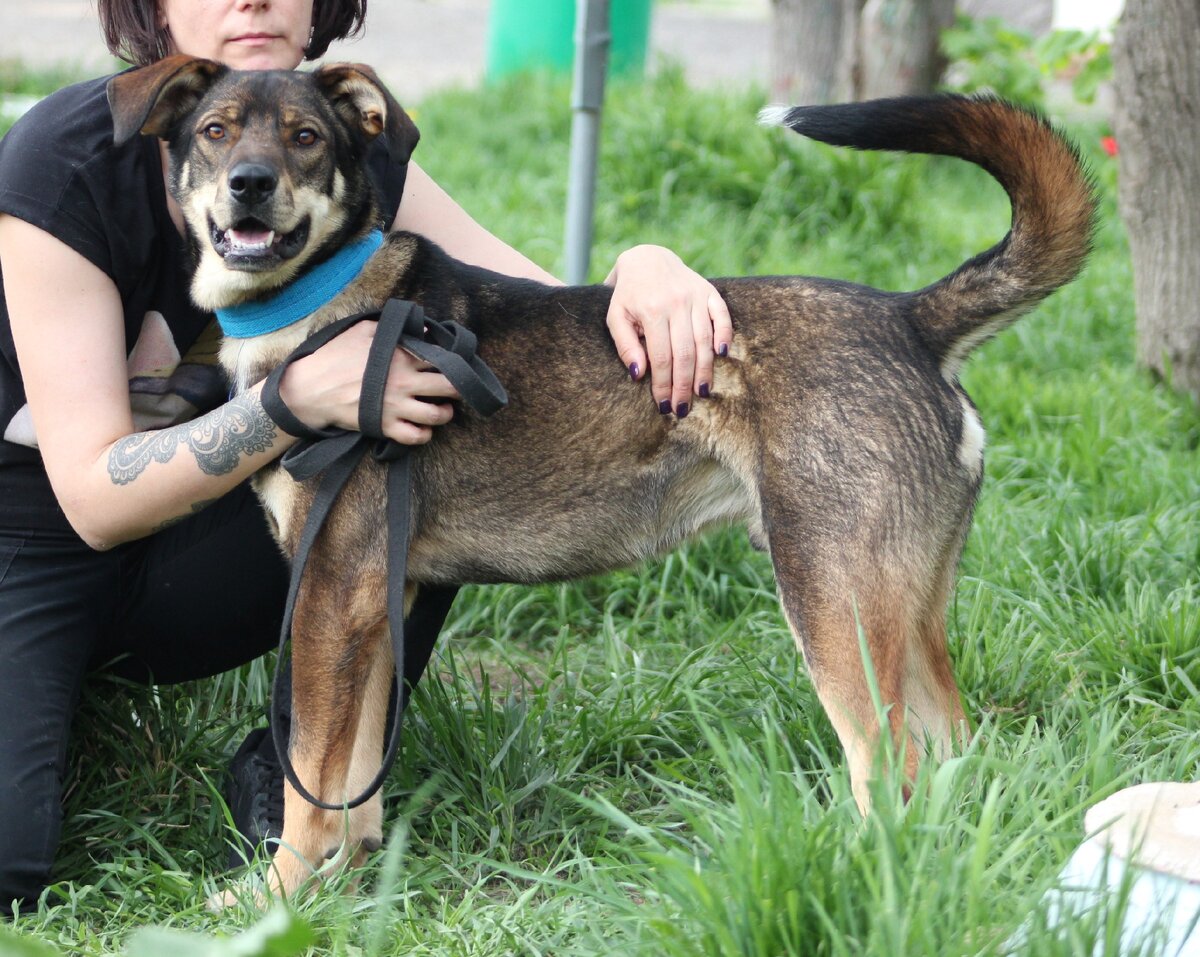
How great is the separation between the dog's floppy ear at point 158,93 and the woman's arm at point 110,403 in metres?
0.29

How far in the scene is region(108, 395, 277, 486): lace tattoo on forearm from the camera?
2.56 meters

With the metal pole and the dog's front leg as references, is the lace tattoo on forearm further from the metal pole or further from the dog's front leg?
the metal pole

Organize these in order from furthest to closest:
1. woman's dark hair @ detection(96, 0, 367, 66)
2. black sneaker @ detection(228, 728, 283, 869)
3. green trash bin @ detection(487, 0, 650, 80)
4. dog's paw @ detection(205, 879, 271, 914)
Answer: green trash bin @ detection(487, 0, 650, 80) → woman's dark hair @ detection(96, 0, 367, 66) → black sneaker @ detection(228, 728, 283, 869) → dog's paw @ detection(205, 879, 271, 914)

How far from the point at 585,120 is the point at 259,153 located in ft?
7.00

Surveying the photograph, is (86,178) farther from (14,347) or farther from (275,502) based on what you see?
(275,502)

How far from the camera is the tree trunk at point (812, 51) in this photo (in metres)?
8.26

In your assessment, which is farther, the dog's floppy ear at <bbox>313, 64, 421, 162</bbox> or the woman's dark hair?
the woman's dark hair

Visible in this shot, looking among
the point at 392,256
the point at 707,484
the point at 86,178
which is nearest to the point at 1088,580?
the point at 707,484

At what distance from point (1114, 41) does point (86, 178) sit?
3.63m

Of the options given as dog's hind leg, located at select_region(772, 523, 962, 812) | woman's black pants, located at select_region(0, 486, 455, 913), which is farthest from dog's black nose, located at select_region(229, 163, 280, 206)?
dog's hind leg, located at select_region(772, 523, 962, 812)

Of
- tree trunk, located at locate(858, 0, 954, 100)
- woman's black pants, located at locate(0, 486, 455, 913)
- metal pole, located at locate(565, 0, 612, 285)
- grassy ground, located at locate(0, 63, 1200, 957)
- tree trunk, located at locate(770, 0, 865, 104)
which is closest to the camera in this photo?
grassy ground, located at locate(0, 63, 1200, 957)

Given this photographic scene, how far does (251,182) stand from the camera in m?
2.44

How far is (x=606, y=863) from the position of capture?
245 cm

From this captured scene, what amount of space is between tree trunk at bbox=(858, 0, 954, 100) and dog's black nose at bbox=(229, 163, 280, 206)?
6513mm
